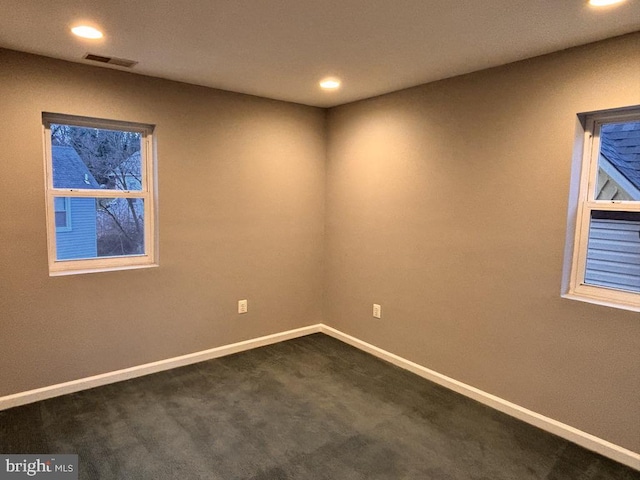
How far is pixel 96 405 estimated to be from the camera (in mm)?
2844

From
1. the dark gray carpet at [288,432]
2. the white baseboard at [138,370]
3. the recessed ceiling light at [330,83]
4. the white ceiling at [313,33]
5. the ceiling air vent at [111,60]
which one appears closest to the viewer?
the white ceiling at [313,33]

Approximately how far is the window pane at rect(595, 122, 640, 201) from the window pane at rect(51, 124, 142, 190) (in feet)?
10.6

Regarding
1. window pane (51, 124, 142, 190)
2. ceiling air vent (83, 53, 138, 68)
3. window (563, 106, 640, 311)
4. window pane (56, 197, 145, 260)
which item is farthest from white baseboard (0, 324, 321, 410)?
window (563, 106, 640, 311)

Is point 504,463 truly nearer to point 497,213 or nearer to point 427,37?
point 497,213

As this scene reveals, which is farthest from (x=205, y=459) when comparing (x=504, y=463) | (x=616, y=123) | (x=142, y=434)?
(x=616, y=123)

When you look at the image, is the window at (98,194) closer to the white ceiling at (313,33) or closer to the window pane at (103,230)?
the window pane at (103,230)

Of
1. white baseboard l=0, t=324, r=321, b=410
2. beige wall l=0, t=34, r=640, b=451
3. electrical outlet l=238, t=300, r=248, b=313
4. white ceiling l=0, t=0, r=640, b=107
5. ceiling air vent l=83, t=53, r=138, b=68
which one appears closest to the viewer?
white ceiling l=0, t=0, r=640, b=107

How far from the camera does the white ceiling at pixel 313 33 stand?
1.96 m

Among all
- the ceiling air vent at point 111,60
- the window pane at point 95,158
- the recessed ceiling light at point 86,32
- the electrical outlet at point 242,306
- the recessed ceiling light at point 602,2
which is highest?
the recessed ceiling light at point 602,2

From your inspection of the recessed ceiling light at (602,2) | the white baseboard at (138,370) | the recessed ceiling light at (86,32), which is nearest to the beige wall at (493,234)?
the recessed ceiling light at (602,2)

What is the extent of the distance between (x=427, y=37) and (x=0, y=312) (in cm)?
316

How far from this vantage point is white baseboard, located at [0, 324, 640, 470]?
7.99 ft

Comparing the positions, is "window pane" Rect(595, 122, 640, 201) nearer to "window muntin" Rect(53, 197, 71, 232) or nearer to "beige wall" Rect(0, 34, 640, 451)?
"beige wall" Rect(0, 34, 640, 451)

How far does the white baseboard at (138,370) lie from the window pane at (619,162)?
2.89 metres
